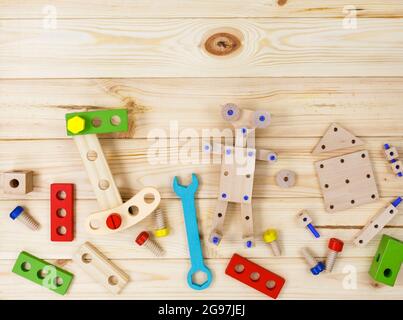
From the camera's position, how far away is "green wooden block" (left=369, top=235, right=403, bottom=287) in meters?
0.79

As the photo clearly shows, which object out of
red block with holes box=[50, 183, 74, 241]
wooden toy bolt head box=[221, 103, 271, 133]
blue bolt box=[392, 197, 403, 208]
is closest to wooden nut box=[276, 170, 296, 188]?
wooden toy bolt head box=[221, 103, 271, 133]

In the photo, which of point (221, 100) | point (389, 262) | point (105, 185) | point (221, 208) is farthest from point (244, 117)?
point (389, 262)

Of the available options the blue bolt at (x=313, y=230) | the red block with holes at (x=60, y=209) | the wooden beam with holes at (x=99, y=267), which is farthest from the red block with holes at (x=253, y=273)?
Answer: the red block with holes at (x=60, y=209)

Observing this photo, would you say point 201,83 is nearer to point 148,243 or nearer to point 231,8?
point 231,8

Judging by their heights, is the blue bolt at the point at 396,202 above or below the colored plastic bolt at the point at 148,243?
above

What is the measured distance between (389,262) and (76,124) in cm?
66

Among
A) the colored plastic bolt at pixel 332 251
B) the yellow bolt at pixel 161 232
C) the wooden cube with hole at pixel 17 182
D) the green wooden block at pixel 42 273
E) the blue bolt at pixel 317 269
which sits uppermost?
the wooden cube with hole at pixel 17 182

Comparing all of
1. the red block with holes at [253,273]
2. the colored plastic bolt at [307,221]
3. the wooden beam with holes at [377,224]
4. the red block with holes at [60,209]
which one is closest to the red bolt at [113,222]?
the red block with holes at [60,209]

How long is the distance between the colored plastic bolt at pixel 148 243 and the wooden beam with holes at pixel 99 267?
3.2 inches

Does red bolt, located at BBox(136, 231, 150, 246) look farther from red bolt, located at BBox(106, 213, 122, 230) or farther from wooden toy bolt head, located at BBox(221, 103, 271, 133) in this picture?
wooden toy bolt head, located at BBox(221, 103, 271, 133)

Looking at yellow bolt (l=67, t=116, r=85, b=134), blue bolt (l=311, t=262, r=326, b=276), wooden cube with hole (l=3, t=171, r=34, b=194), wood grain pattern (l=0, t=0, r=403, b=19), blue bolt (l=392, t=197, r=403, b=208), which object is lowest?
blue bolt (l=311, t=262, r=326, b=276)

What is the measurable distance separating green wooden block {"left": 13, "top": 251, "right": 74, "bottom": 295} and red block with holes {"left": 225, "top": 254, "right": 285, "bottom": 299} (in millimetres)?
337

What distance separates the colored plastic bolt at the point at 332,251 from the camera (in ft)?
2.63

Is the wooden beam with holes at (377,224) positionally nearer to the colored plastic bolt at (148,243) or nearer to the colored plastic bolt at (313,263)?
the colored plastic bolt at (313,263)
